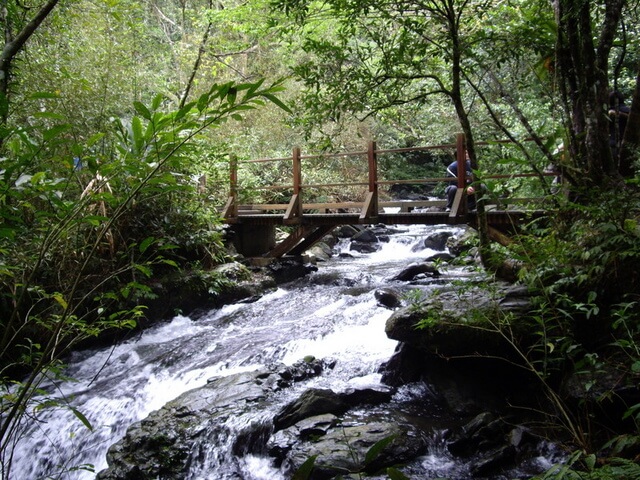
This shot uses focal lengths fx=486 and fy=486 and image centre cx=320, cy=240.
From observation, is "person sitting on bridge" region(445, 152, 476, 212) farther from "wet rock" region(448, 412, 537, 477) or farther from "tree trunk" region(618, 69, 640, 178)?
"wet rock" region(448, 412, 537, 477)

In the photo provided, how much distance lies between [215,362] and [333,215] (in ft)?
13.0

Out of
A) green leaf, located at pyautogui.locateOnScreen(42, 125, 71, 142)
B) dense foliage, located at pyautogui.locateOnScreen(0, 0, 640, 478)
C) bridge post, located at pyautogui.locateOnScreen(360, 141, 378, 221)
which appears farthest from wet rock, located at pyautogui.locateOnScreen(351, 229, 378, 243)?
green leaf, located at pyautogui.locateOnScreen(42, 125, 71, 142)

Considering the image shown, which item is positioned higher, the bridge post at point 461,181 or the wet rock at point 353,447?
the bridge post at point 461,181

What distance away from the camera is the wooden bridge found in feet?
24.2

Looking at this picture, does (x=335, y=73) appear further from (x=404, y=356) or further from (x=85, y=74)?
(x=85, y=74)

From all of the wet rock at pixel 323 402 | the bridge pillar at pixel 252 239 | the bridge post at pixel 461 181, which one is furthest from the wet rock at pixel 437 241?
the wet rock at pixel 323 402

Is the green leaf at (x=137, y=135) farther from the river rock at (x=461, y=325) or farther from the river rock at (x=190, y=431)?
the river rock at (x=190, y=431)

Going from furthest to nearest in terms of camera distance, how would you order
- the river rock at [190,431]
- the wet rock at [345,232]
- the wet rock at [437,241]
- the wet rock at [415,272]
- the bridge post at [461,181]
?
1. the wet rock at [345,232]
2. the wet rock at [437,241]
3. the wet rock at [415,272]
4. the bridge post at [461,181]
5. the river rock at [190,431]

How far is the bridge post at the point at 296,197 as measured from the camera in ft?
30.1

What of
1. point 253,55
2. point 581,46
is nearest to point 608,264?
point 581,46

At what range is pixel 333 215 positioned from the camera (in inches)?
358

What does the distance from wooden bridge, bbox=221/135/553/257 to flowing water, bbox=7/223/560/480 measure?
1237mm

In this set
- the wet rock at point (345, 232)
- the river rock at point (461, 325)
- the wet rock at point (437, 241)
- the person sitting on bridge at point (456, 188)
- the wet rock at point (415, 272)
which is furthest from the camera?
the wet rock at point (345, 232)

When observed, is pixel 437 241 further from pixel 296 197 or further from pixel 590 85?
pixel 590 85
